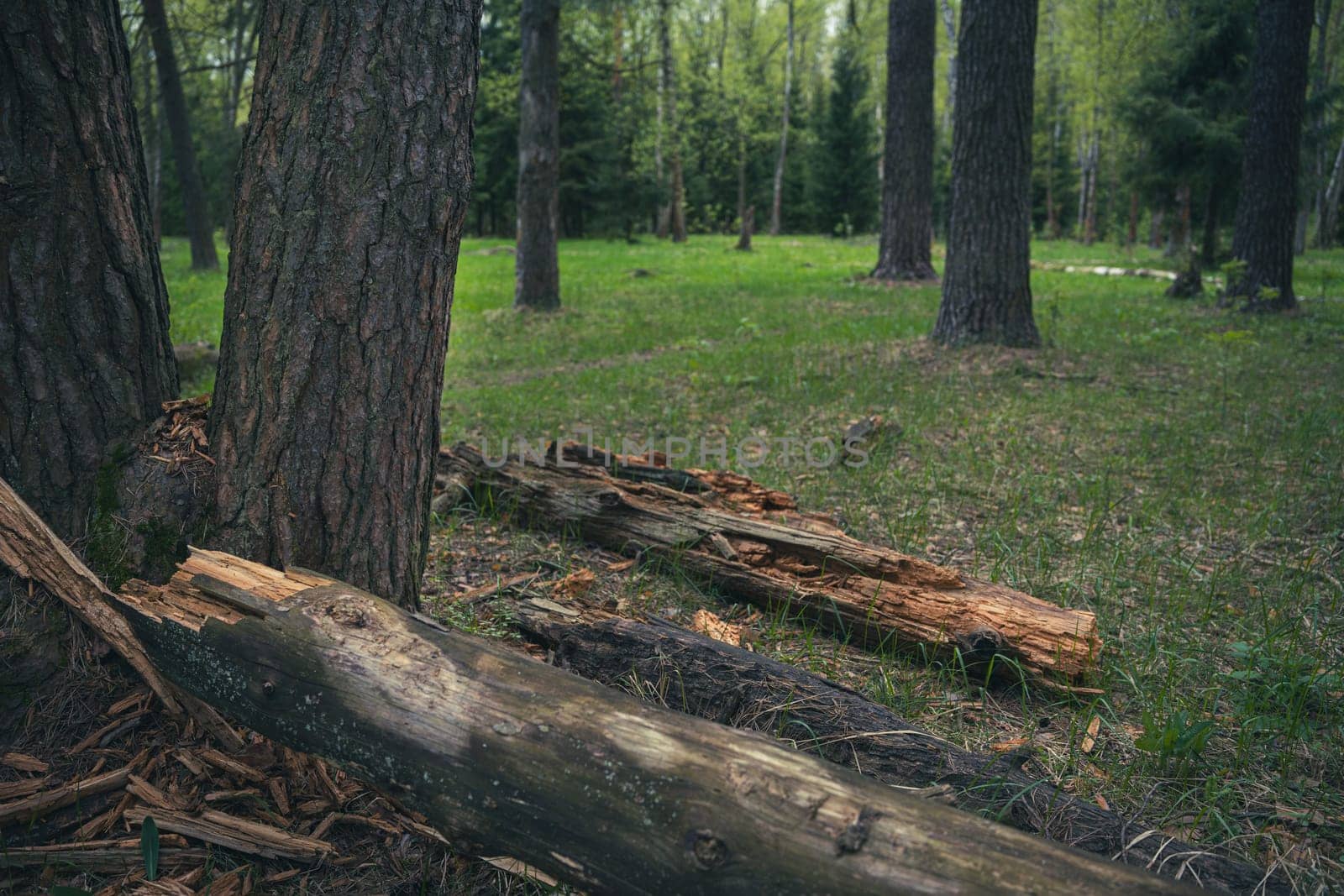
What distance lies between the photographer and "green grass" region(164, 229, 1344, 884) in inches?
100

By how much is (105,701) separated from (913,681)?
8.34 feet

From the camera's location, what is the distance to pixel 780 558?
12.1ft

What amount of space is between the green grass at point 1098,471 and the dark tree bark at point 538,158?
607mm

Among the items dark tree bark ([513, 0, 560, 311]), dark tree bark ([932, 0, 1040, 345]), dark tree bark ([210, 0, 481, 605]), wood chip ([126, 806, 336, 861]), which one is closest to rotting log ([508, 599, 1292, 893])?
dark tree bark ([210, 0, 481, 605])

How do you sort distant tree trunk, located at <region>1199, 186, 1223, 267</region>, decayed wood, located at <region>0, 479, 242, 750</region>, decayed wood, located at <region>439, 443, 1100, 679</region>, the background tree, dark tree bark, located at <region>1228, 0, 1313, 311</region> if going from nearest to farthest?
decayed wood, located at <region>0, 479, 242, 750</region>
decayed wood, located at <region>439, 443, 1100, 679</region>
dark tree bark, located at <region>1228, 0, 1313, 311</region>
distant tree trunk, located at <region>1199, 186, 1223, 267</region>
the background tree

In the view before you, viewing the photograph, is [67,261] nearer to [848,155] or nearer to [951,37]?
[951,37]

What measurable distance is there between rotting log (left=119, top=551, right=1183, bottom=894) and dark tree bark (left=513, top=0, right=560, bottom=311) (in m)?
10.3

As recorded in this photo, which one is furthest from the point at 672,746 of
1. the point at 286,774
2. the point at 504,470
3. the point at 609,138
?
the point at 609,138

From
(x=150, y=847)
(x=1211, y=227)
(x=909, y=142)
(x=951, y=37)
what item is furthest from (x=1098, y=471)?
(x=951, y=37)

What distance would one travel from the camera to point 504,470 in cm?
452

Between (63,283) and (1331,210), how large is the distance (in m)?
34.3

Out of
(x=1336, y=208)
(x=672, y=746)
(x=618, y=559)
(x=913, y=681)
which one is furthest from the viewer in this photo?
(x=1336, y=208)

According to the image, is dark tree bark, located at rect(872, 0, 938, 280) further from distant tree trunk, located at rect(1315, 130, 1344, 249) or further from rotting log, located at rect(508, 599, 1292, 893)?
distant tree trunk, located at rect(1315, 130, 1344, 249)

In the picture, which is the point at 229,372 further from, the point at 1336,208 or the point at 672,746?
the point at 1336,208
